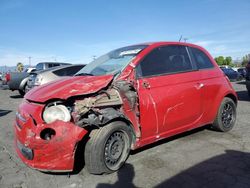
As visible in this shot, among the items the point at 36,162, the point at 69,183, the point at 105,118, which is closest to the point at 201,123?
the point at 105,118

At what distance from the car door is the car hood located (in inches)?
23.8

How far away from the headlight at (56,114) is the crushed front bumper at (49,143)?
0.08 metres

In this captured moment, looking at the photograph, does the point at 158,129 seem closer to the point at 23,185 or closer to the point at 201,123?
the point at 201,123

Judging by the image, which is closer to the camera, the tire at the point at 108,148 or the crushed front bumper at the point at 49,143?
the crushed front bumper at the point at 49,143

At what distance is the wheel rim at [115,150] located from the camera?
338cm

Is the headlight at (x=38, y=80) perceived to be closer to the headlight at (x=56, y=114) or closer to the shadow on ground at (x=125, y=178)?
the headlight at (x=56, y=114)

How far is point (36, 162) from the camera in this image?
3.12 m

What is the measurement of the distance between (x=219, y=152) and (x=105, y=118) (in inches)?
82.9

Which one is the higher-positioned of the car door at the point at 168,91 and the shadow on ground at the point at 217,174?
the car door at the point at 168,91

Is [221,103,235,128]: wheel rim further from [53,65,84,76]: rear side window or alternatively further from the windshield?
[53,65,84,76]: rear side window

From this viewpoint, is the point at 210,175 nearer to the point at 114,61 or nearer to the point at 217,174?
the point at 217,174

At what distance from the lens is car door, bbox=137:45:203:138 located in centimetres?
371

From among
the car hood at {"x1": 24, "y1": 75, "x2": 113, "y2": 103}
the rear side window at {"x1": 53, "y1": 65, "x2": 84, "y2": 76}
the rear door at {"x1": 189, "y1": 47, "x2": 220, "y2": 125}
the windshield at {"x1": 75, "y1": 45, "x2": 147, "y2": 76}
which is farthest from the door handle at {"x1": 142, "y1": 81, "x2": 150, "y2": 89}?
the rear side window at {"x1": 53, "y1": 65, "x2": 84, "y2": 76}

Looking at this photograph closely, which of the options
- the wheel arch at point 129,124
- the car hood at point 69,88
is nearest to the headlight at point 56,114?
the car hood at point 69,88
